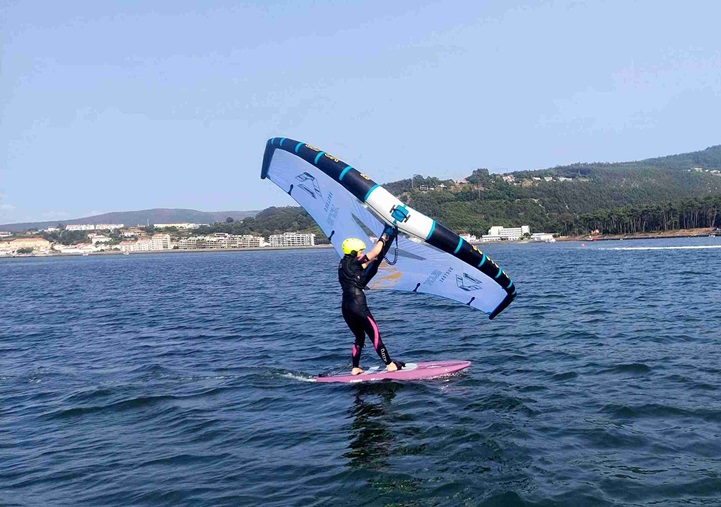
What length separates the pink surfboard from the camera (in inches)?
474

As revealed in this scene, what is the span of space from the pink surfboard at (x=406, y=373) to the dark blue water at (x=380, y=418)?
0.26m

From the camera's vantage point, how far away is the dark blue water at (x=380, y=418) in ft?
23.8

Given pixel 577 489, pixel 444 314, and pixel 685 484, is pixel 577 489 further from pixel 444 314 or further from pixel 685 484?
pixel 444 314

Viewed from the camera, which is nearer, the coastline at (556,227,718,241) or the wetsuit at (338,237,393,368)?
the wetsuit at (338,237,393,368)

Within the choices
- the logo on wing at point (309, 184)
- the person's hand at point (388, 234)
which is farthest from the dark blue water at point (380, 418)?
the logo on wing at point (309, 184)

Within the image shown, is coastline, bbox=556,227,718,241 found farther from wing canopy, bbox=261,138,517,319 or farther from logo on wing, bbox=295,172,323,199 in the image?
logo on wing, bbox=295,172,323,199

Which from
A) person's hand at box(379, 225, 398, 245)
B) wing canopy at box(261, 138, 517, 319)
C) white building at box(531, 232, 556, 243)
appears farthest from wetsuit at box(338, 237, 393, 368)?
white building at box(531, 232, 556, 243)

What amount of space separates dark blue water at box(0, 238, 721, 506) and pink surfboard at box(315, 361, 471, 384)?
0.26m

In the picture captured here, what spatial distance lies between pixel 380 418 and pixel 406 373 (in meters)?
2.38

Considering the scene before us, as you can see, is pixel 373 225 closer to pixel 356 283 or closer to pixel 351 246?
pixel 351 246

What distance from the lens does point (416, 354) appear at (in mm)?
14992

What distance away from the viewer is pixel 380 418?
987 cm

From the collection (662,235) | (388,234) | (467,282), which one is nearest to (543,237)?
(662,235)

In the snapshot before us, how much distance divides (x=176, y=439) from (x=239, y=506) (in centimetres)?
279
